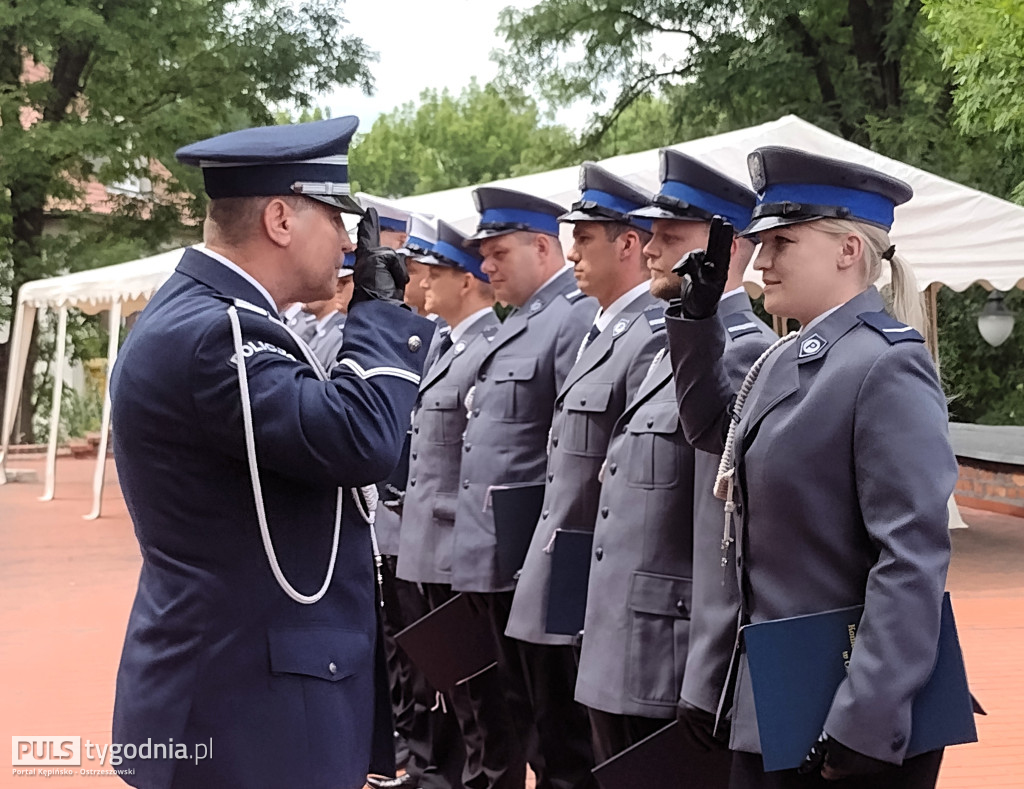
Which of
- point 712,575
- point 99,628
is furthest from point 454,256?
point 99,628

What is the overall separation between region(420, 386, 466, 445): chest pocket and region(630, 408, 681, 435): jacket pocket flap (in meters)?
1.70

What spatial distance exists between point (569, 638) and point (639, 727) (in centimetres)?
53

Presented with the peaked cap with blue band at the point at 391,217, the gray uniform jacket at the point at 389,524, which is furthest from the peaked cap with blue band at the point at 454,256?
the gray uniform jacket at the point at 389,524

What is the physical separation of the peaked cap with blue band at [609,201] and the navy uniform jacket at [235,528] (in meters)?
1.78

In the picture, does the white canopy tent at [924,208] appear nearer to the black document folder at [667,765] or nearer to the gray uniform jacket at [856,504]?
the black document folder at [667,765]

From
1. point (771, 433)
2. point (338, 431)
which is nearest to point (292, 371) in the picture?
point (338, 431)

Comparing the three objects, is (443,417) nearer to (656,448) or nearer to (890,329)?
(656,448)

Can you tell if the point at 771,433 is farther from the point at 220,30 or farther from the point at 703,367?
the point at 220,30

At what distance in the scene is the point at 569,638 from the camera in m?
3.86

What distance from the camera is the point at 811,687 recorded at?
2.39 metres

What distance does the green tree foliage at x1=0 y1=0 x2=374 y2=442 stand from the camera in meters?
21.9

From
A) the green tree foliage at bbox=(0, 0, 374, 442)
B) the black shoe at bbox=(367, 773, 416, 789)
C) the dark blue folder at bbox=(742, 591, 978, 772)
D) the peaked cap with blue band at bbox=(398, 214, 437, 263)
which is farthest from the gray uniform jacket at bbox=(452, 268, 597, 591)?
the green tree foliage at bbox=(0, 0, 374, 442)

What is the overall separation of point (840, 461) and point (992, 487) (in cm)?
1192

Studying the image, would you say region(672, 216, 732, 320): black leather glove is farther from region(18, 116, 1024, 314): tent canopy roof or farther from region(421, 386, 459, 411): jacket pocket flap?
region(18, 116, 1024, 314): tent canopy roof
